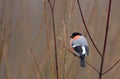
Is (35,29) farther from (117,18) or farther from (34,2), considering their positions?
(117,18)

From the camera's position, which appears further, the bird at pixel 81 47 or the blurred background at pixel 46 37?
the blurred background at pixel 46 37

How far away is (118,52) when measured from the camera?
218 centimetres

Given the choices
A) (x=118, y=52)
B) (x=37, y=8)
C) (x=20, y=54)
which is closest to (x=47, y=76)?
(x=20, y=54)

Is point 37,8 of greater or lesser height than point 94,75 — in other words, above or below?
above

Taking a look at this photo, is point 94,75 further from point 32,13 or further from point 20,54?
point 32,13

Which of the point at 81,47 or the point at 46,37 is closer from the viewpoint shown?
the point at 81,47

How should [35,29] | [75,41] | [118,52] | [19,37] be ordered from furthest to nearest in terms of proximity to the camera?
1. [35,29]
2. [19,37]
3. [118,52]
4. [75,41]

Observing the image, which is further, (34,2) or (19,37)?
(34,2)

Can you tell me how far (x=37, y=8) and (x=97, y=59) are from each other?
2.42 feet

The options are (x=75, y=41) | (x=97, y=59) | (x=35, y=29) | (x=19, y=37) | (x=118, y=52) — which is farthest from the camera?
(x=35, y=29)

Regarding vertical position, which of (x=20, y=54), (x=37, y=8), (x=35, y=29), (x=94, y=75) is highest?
(x=37, y=8)

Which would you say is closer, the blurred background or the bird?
the bird

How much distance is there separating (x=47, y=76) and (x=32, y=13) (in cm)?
72

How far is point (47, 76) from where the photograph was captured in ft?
7.51
